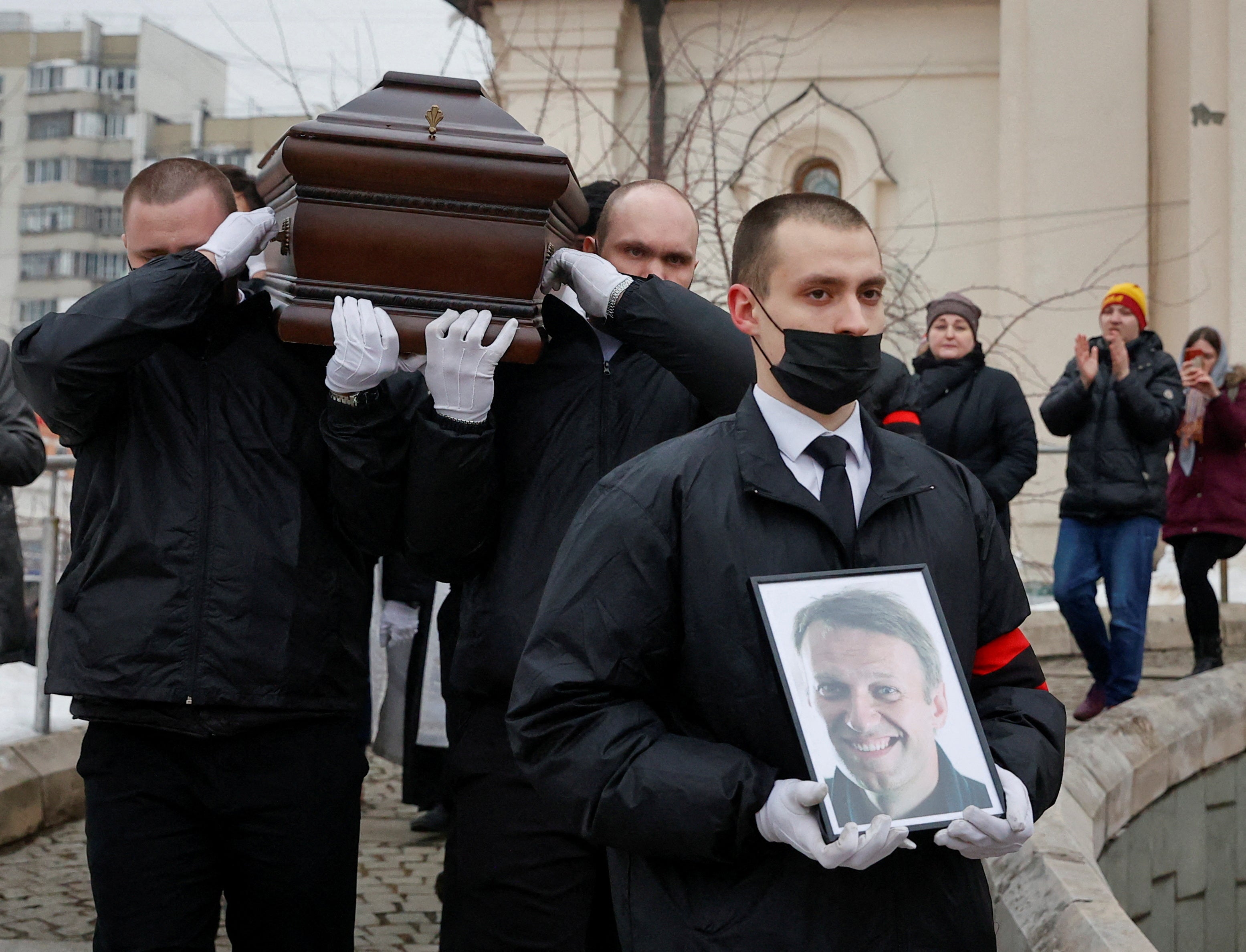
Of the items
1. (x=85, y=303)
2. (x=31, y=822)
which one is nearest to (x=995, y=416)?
(x=31, y=822)

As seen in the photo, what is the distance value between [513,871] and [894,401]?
132 inches

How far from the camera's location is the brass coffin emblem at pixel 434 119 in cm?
Answer: 296

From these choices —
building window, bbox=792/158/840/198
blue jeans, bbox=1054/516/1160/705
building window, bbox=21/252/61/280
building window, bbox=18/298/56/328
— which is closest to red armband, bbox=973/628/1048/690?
blue jeans, bbox=1054/516/1160/705

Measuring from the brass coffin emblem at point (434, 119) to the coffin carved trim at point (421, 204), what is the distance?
13cm

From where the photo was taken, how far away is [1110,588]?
740cm

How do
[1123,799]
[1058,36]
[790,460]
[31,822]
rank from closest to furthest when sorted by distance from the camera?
[790,460] → [1123,799] → [31,822] → [1058,36]

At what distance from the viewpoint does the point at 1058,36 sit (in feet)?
51.9

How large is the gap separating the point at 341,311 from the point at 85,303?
502 mm

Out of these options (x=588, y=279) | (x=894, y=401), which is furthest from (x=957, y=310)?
(x=588, y=279)

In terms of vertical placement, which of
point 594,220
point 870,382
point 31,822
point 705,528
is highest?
point 594,220

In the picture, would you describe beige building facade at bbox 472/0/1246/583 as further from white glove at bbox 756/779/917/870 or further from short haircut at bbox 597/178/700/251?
white glove at bbox 756/779/917/870

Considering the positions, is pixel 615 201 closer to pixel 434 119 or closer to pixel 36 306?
pixel 434 119

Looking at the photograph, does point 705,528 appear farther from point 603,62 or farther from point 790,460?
point 603,62

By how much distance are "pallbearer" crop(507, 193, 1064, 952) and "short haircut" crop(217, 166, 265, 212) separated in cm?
281
